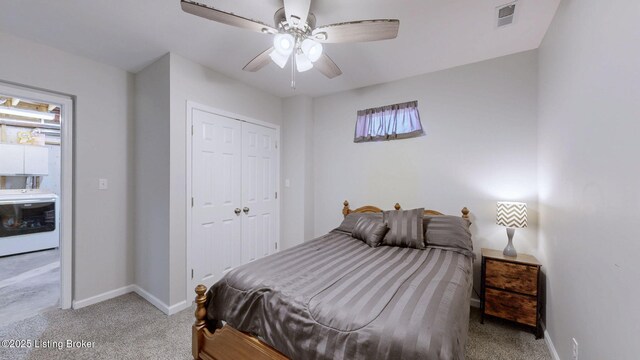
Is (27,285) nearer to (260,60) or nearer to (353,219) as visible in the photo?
(260,60)

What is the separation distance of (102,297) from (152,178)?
1.36 metres

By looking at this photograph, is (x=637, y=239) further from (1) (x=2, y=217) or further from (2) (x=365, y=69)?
(1) (x=2, y=217)

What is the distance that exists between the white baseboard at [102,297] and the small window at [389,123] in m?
3.27

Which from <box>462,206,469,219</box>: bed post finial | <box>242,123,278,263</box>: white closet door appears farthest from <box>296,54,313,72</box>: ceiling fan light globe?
<box>462,206,469,219</box>: bed post finial

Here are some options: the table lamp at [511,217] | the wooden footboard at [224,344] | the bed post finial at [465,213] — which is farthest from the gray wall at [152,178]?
the table lamp at [511,217]

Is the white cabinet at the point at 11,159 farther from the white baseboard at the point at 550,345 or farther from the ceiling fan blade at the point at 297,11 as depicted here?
the white baseboard at the point at 550,345

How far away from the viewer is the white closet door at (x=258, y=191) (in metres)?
3.27

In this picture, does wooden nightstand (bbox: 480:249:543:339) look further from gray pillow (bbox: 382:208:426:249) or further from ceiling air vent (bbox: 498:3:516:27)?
ceiling air vent (bbox: 498:3:516:27)

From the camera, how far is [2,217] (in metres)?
3.79

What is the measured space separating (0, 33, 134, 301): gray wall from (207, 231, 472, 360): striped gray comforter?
74.2 inches

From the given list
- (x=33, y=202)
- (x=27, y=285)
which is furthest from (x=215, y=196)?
(x=33, y=202)

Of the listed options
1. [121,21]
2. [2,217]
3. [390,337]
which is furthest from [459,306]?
[2,217]

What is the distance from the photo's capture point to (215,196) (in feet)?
9.48

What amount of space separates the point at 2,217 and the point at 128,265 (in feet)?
9.40
